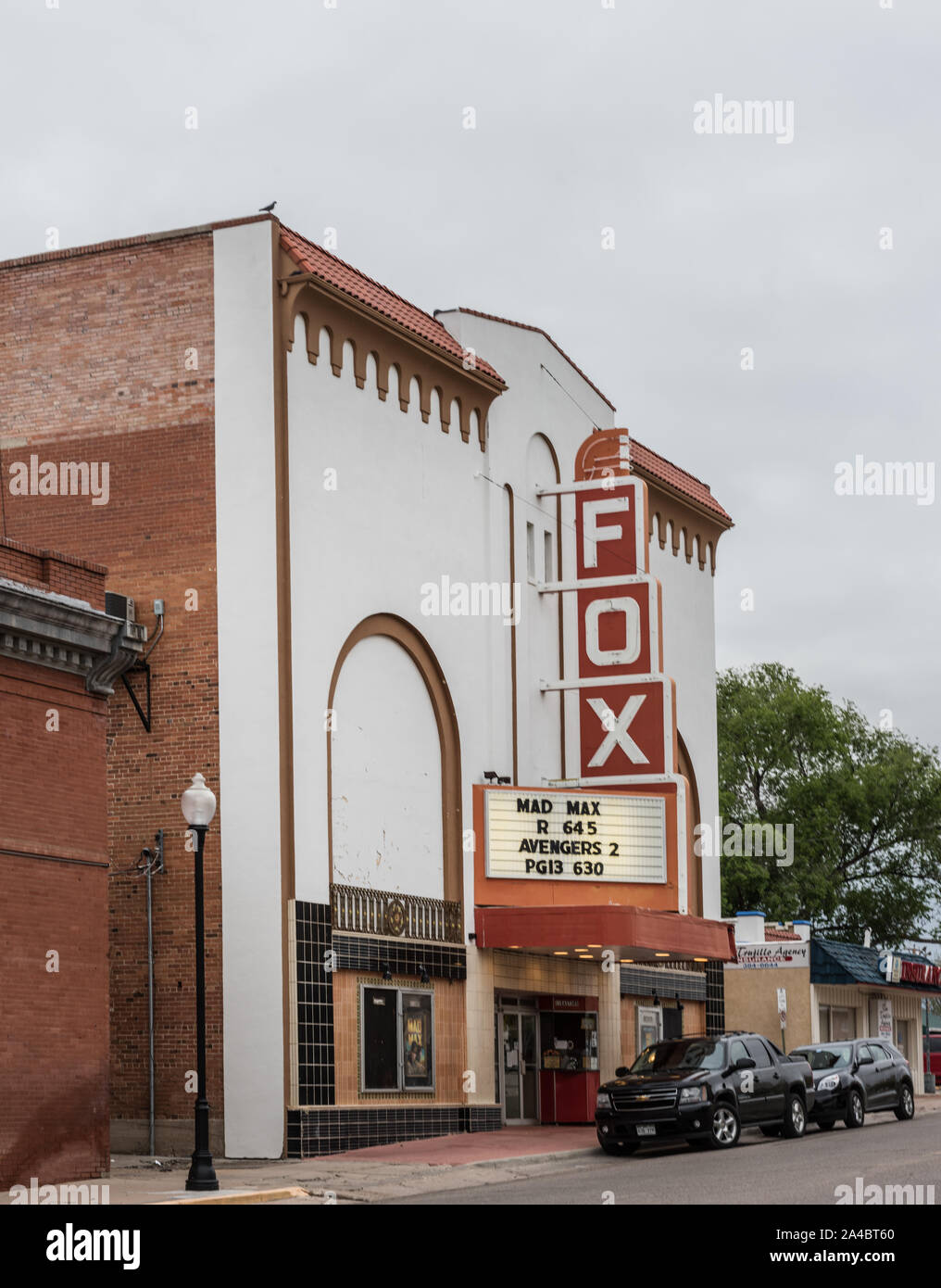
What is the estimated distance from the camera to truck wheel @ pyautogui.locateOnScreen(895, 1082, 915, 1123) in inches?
1264

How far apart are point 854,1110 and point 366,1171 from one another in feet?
36.0

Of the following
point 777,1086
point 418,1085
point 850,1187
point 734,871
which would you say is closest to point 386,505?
point 418,1085

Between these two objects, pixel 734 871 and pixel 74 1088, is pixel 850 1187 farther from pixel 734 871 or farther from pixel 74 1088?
pixel 734 871

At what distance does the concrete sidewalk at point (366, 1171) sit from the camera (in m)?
19.2

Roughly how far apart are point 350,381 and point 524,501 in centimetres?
583

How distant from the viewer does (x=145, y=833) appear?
25516mm

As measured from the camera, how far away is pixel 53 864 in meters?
20.6

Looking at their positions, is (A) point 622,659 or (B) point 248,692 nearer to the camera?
(B) point 248,692

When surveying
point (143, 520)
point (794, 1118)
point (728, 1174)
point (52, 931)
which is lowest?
point (794, 1118)

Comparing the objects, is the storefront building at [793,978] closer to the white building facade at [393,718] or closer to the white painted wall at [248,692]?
the white building facade at [393,718]

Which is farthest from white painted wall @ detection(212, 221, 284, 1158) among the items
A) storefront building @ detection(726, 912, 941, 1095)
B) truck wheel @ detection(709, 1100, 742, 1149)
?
storefront building @ detection(726, 912, 941, 1095)

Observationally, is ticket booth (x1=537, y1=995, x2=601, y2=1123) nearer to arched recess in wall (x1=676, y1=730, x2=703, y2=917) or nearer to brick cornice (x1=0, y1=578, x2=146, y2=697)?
arched recess in wall (x1=676, y1=730, x2=703, y2=917)

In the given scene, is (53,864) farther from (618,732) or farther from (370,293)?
(618,732)

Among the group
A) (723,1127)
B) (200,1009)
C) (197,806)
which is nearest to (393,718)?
(197,806)
